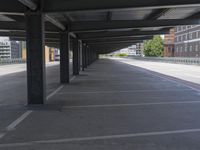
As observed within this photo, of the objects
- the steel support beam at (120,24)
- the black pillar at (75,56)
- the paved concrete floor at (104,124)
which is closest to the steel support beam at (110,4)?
the paved concrete floor at (104,124)

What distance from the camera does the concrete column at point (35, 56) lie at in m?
11.4

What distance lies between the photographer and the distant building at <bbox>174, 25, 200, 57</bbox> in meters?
85.8

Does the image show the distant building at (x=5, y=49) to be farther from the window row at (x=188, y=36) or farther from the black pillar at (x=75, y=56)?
the black pillar at (x=75, y=56)

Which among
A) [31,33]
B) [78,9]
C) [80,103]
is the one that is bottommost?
[80,103]

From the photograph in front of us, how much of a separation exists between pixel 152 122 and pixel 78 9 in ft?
17.9

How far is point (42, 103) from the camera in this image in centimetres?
1159

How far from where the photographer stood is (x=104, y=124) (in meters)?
8.49

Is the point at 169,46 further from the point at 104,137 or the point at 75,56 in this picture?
the point at 104,137

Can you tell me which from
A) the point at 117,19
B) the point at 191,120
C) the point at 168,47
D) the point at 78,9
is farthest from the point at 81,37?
the point at 168,47

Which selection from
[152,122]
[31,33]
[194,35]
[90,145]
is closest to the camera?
[90,145]

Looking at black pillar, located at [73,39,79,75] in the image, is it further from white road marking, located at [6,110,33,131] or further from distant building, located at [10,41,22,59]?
distant building, located at [10,41,22,59]

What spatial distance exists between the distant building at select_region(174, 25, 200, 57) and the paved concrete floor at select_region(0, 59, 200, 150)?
7601cm

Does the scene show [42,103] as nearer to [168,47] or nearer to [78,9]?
[78,9]

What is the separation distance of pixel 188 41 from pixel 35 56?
87.3 meters
